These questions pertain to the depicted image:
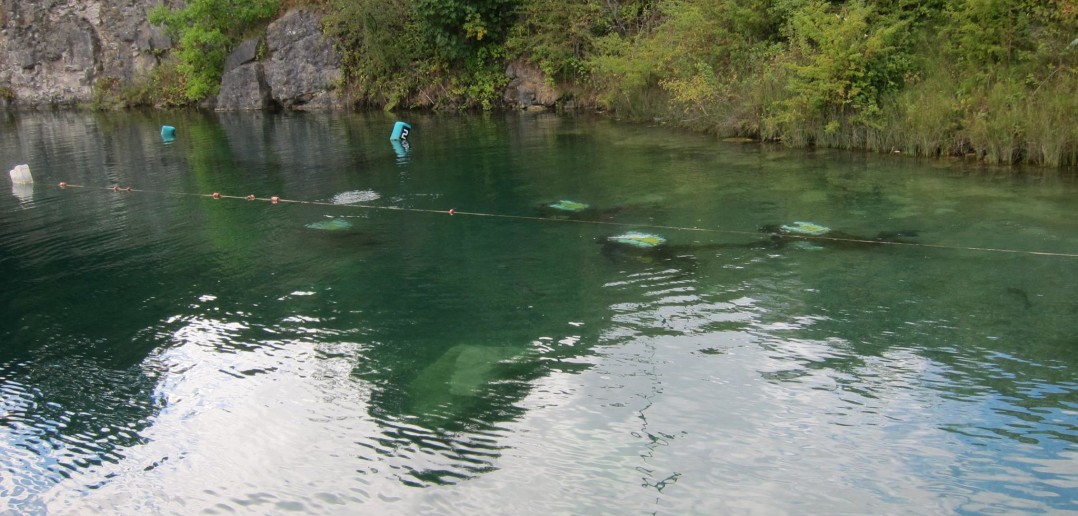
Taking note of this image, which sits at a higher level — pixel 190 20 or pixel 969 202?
pixel 190 20

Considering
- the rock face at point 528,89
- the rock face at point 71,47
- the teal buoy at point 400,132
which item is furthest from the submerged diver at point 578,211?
the rock face at point 71,47

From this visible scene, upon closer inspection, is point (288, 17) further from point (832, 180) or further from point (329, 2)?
point (832, 180)

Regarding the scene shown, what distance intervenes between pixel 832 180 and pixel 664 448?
8599 mm

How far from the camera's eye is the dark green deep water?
5.16m

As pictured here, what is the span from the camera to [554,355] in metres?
6.88

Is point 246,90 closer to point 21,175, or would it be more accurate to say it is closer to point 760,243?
point 21,175

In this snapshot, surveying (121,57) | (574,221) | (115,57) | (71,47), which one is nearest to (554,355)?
(574,221)

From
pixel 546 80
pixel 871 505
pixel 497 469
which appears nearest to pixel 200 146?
pixel 546 80

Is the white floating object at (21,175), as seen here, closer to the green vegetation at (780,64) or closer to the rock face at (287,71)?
the green vegetation at (780,64)

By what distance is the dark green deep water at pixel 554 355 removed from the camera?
5.16 meters

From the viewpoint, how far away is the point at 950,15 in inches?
563

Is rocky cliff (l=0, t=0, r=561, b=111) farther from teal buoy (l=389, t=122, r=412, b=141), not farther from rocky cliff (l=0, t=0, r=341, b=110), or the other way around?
teal buoy (l=389, t=122, r=412, b=141)

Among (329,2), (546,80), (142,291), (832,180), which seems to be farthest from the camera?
(329,2)

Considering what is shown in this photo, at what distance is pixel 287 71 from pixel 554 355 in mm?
26964
